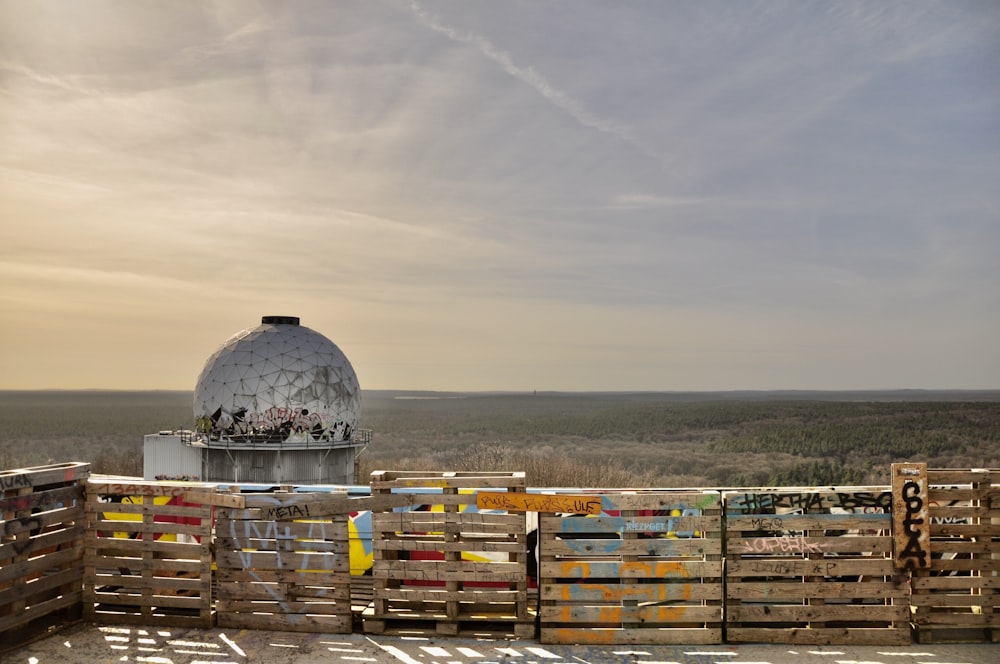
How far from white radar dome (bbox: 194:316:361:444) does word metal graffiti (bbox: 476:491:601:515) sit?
55.1 feet

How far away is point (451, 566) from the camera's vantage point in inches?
338

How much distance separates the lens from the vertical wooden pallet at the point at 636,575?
832 cm

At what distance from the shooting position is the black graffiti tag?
8.32 metres

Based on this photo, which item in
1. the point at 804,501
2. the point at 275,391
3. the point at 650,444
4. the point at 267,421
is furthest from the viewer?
the point at 650,444

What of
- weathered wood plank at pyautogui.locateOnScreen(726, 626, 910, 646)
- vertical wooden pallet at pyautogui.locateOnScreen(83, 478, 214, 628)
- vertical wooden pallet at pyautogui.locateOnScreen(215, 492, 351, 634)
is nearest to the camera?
weathered wood plank at pyautogui.locateOnScreen(726, 626, 910, 646)

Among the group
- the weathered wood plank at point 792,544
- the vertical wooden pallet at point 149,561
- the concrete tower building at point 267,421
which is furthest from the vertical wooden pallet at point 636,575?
the concrete tower building at point 267,421

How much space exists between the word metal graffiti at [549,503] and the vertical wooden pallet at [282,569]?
6.20 ft

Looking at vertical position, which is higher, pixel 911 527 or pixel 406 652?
pixel 911 527

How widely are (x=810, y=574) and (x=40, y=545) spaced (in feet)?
28.0

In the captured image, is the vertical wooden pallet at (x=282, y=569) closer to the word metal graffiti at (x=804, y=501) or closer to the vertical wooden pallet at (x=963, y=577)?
the word metal graffiti at (x=804, y=501)

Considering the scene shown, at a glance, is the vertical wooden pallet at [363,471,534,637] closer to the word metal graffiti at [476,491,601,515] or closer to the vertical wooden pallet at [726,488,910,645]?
the word metal graffiti at [476,491,601,515]

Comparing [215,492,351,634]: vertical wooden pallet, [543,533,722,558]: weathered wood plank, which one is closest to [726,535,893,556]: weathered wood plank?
[543,533,722,558]: weathered wood plank

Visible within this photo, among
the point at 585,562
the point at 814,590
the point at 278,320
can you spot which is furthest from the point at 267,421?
the point at 814,590

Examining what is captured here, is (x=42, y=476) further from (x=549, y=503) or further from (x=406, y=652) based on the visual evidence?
(x=549, y=503)
